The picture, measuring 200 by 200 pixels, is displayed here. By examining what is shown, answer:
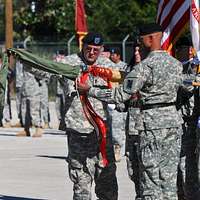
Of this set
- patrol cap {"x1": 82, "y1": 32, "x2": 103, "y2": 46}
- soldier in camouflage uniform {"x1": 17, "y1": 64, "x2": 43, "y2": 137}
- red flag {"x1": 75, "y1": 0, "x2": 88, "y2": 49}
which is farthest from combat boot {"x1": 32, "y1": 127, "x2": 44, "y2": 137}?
patrol cap {"x1": 82, "y1": 32, "x2": 103, "y2": 46}

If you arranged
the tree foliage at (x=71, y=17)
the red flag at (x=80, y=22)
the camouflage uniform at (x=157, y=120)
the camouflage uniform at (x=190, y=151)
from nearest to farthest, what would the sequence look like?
the camouflage uniform at (x=157, y=120), the camouflage uniform at (x=190, y=151), the red flag at (x=80, y=22), the tree foliage at (x=71, y=17)

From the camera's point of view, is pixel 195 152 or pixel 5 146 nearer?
pixel 195 152

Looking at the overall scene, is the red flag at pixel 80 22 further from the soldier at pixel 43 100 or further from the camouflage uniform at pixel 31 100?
the camouflage uniform at pixel 31 100

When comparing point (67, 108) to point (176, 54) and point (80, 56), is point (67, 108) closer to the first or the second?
point (80, 56)

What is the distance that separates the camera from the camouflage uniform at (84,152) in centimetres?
966

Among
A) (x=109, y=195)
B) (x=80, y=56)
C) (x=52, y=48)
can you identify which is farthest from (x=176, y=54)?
(x=52, y=48)

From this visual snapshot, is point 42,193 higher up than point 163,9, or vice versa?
point 163,9

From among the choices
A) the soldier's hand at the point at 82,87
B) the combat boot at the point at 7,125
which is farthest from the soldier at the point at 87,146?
the combat boot at the point at 7,125

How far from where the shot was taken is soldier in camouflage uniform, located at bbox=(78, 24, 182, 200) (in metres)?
8.59

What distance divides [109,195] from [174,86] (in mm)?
1684

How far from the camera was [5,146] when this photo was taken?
59.3 ft

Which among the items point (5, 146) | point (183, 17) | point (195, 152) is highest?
point (183, 17)

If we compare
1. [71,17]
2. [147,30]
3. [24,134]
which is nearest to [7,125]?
[24,134]

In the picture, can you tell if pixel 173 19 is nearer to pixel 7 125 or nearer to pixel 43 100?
pixel 43 100
